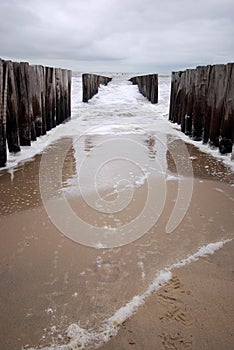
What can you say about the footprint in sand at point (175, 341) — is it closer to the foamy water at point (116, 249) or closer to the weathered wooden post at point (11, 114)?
the foamy water at point (116, 249)

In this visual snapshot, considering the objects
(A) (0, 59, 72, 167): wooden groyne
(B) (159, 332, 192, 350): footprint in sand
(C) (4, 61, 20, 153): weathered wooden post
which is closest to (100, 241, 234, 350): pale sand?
(B) (159, 332, 192, 350): footprint in sand

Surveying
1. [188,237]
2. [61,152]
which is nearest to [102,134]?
[61,152]

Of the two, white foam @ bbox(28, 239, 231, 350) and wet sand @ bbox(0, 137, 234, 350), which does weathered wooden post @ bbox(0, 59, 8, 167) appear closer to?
wet sand @ bbox(0, 137, 234, 350)

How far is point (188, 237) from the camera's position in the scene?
2312mm

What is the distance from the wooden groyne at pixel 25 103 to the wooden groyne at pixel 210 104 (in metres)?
3.09

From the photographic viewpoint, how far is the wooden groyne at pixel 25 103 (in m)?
4.12

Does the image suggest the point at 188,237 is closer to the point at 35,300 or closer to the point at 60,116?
the point at 35,300

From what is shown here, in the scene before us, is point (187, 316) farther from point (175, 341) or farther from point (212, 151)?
point (212, 151)

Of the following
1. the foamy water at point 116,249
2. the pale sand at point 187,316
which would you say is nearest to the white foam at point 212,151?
the foamy water at point 116,249

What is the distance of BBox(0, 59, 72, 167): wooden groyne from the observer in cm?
412

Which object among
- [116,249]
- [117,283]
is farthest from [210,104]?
[117,283]

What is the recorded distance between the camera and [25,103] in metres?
4.99

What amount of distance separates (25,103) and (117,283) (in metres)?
3.99

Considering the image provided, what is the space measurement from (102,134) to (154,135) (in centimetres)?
112
